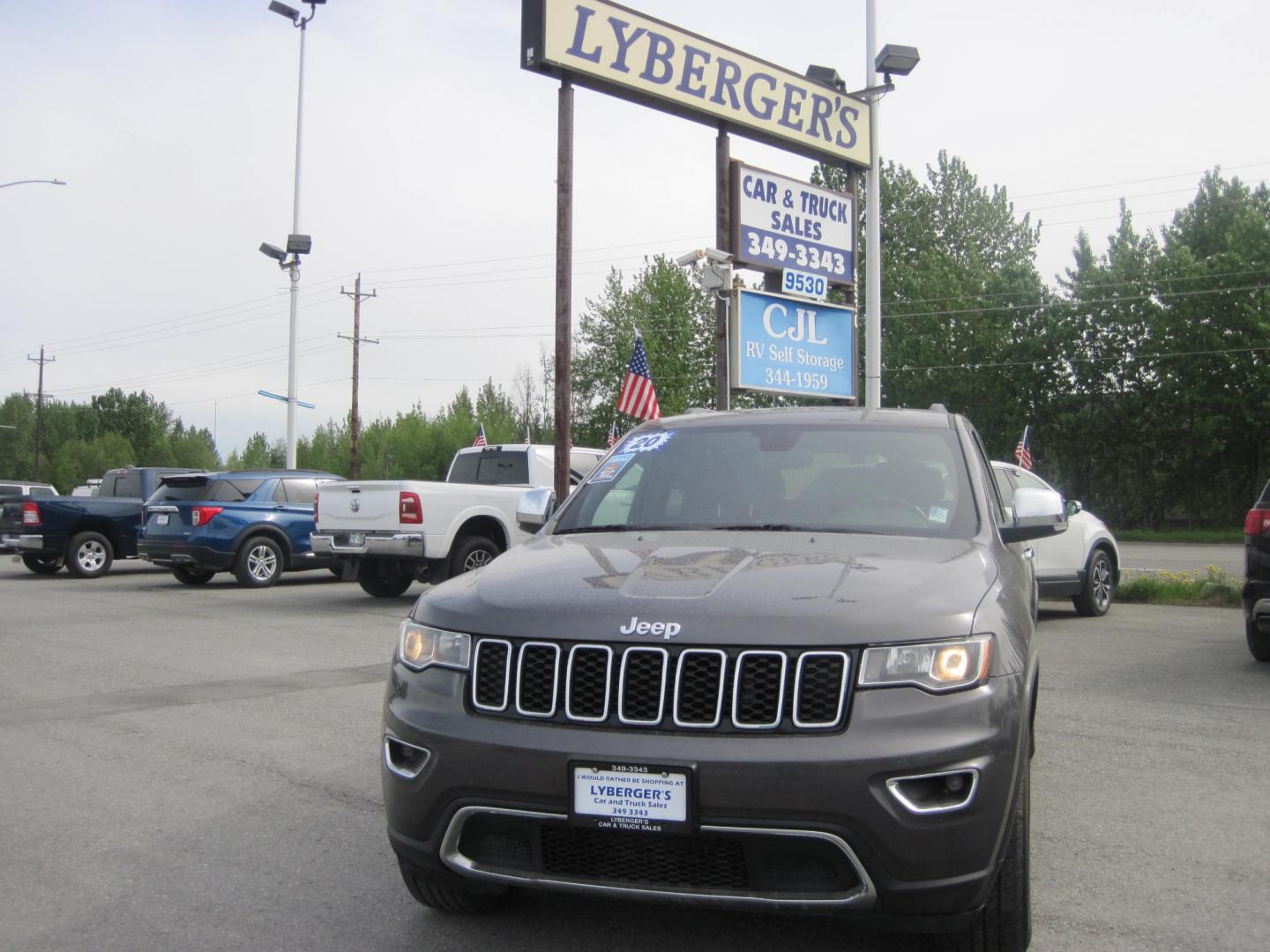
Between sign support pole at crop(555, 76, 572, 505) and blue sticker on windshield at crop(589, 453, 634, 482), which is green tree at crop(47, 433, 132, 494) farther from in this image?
blue sticker on windshield at crop(589, 453, 634, 482)

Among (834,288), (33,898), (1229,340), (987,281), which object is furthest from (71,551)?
(987,281)

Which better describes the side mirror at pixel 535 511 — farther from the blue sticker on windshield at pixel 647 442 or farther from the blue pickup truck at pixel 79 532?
the blue pickup truck at pixel 79 532

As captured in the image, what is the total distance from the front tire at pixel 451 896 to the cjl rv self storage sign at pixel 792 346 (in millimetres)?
13669

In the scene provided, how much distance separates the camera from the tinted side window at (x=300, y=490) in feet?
60.0

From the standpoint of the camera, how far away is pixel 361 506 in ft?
Answer: 46.4

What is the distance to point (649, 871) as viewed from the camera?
10.2 ft

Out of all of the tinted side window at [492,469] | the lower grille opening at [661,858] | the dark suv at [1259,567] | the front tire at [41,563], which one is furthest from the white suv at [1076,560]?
the front tire at [41,563]

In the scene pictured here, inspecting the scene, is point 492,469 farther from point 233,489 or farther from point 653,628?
point 653,628

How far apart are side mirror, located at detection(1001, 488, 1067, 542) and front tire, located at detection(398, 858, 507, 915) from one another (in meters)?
2.18

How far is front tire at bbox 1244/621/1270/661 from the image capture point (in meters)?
8.98

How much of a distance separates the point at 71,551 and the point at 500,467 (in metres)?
8.41

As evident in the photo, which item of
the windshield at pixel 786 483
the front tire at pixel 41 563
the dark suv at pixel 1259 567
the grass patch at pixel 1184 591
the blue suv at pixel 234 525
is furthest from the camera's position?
the front tire at pixel 41 563

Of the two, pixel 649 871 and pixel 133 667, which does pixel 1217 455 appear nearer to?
pixel 133 667

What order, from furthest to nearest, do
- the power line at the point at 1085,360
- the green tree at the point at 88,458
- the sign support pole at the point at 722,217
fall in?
the green tree at the point at 88,458 < the power line at the point at 1085,360 < the sign support pole at the point at 722,217
